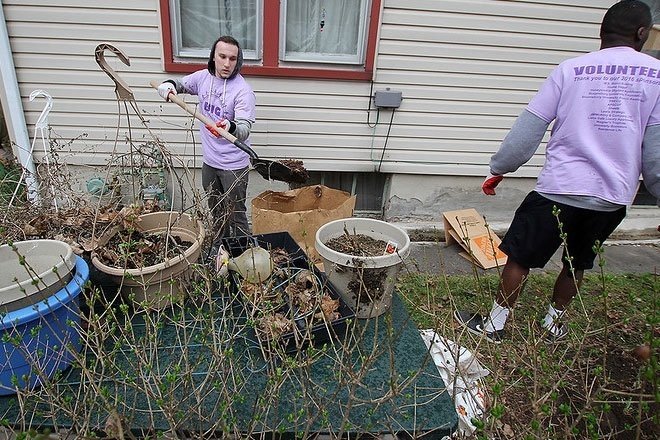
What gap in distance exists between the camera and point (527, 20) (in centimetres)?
394

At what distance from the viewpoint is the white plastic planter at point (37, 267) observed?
172 cm

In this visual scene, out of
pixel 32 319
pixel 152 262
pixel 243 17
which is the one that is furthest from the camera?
pixel 243 17

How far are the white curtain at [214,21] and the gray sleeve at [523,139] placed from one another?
2580 mm

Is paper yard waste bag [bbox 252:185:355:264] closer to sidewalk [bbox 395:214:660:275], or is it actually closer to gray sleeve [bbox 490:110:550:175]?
sidewalk [bbox 395:214:660:275]

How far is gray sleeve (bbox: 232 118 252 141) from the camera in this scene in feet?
10.2

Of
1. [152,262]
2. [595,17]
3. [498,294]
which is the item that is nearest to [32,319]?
[152,262]

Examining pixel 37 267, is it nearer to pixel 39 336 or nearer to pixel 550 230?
pixel 39 336

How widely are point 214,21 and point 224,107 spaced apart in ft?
3.55

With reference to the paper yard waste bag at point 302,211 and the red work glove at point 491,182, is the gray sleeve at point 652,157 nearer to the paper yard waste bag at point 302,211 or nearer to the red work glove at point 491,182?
the red work glove at point 491,182

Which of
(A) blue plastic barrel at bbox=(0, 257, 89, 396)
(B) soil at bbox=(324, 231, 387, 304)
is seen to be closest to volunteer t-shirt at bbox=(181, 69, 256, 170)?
(B) soil at bbox=(324, 231, 387, 304)

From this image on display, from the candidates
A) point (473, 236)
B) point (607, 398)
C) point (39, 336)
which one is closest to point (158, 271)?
point (39, 336)

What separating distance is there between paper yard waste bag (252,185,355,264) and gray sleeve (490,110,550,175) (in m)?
1.39

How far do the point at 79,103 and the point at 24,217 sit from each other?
65.9 inches

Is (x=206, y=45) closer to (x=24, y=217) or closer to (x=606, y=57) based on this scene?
(x=24, y=217)
